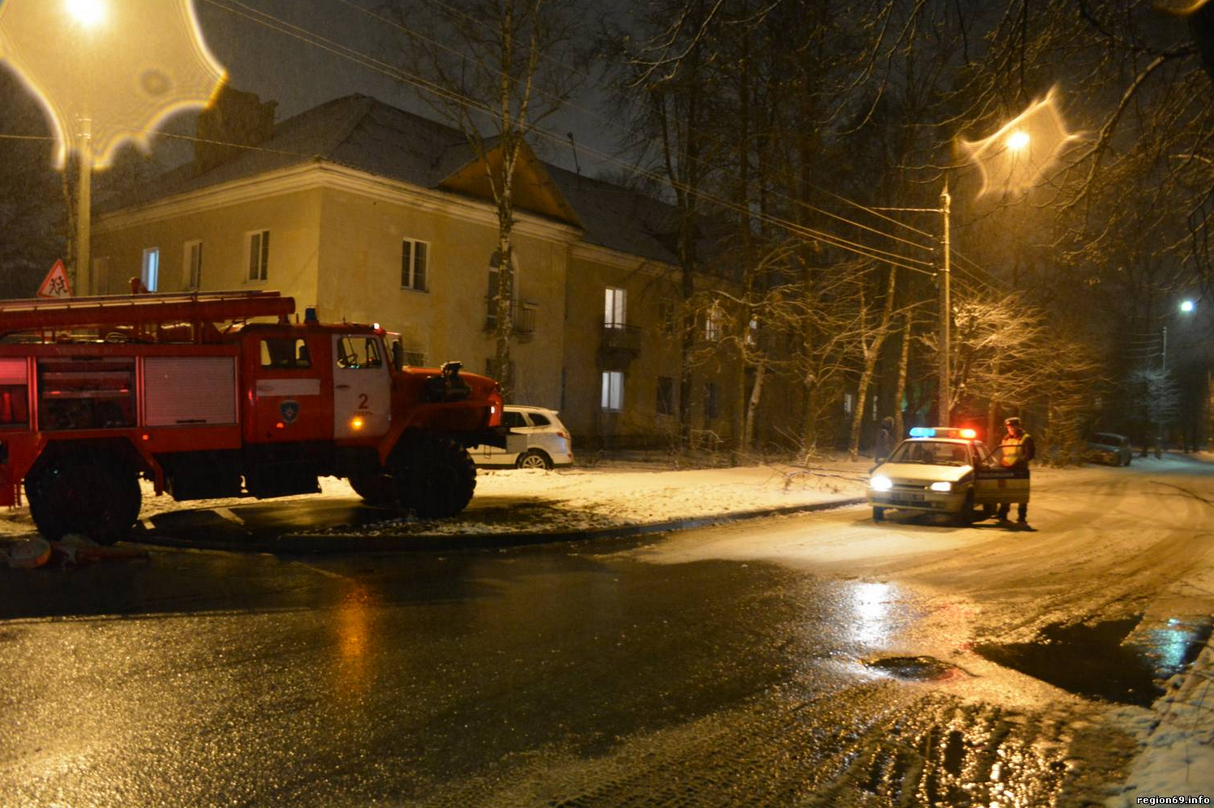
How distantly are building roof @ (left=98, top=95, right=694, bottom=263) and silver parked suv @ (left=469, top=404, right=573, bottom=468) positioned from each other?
900 centimetres

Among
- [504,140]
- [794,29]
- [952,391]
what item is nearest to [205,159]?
[504,140]

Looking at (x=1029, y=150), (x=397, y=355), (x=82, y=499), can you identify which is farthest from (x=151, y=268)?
(x=1029, y=150)

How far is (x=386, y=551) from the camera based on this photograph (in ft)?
37.4

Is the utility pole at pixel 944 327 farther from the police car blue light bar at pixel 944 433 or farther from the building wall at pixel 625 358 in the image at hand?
the building wall at pixel 625 358

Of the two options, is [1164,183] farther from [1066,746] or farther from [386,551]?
[386,551]

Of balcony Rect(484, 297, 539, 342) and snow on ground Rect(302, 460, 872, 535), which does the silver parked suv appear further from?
balcony Rect(484, 297, 539, 342)

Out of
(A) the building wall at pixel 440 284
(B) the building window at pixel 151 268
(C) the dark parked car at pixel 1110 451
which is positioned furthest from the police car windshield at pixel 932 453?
(C) the dark parked car at pixel 1110 451

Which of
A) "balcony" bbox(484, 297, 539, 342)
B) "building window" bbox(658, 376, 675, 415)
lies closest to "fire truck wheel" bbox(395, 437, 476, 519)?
"balcony" bbox(484, 297, 539, 342)

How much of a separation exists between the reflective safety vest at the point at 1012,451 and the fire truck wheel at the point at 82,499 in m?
13.9

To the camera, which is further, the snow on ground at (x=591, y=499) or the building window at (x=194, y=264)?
the building window at (x=194, y=264)

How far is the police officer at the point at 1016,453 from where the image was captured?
Result: 52.3ft

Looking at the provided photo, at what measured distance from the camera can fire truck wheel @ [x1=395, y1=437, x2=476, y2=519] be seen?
13.2 meters

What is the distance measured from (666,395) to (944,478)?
25.6m

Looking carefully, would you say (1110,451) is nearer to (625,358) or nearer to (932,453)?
(625,358)
